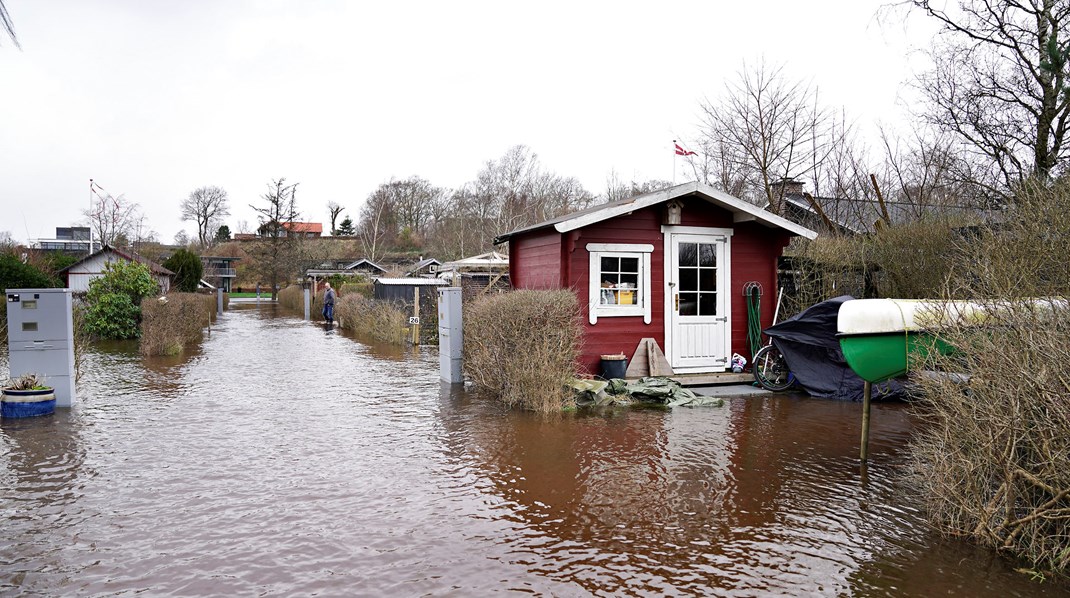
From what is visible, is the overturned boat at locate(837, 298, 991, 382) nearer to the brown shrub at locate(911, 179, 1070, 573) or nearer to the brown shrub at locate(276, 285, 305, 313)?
the brown shrub at locate(911, 179, 1070, 573)

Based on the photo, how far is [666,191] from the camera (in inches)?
417

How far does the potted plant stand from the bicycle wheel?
9740 mm

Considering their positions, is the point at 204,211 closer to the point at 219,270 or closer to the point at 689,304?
the point at 219,270

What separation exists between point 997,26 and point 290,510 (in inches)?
577

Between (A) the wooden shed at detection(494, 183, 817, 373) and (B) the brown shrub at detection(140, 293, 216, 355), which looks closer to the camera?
(A) the wooden shed at detection(494, 183, 817, 373)

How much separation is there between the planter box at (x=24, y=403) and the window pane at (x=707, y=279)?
30.3ft

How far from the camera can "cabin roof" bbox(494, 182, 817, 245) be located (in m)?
10.1

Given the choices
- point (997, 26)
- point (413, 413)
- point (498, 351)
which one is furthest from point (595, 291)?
point (997, 26)

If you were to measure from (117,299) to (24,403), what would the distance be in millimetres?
10823

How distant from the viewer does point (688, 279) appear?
11.1 m

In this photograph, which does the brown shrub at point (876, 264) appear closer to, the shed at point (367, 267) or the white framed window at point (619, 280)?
the white framed window at point (619, 280)

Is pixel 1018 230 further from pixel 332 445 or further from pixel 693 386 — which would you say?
pixel 332 445

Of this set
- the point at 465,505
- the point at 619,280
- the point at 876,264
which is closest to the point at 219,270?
the point at 619,280

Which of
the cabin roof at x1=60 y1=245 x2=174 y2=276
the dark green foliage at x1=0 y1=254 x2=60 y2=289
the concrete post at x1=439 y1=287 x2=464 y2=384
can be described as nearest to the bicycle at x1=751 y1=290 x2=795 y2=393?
the concrete post at x1=439 y1=287 x2=464 y2=384
